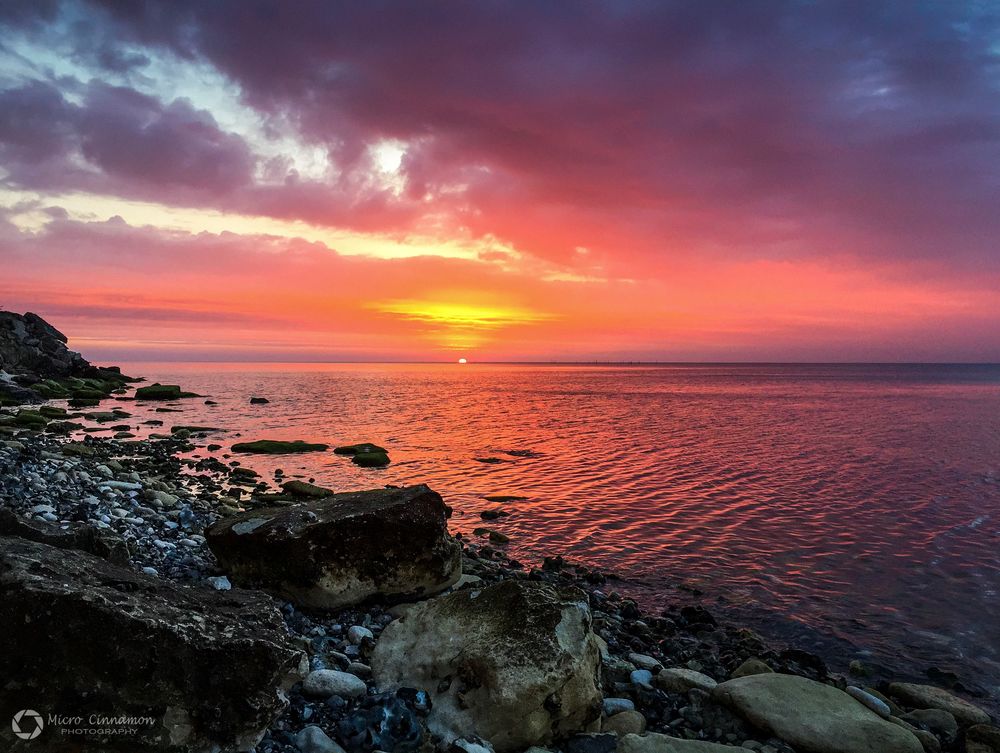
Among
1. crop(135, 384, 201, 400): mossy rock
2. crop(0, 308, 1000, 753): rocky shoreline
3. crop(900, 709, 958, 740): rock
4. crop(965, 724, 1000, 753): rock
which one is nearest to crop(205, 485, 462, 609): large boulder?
crop(0, 308, 1000, 753): rocky shoreline

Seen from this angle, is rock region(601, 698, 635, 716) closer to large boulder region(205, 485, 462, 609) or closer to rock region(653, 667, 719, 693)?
rock region(653, 667, 719, 693)

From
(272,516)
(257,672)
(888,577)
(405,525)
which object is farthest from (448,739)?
(888,577)

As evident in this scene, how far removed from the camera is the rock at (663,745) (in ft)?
18.9

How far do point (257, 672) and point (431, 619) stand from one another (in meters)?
2.56

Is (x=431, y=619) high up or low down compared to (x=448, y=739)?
up

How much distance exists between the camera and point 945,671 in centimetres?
915

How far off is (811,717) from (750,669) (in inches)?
68.0

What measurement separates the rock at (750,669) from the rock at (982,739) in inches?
90.6

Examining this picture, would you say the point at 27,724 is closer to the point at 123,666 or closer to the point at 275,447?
the point at 123,666

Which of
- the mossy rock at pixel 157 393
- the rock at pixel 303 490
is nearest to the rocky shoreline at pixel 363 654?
the rock at pixel 303 490

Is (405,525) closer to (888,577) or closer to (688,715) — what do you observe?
(688,715)

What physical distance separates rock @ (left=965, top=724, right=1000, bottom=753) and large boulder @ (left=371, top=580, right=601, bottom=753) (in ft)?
15.7

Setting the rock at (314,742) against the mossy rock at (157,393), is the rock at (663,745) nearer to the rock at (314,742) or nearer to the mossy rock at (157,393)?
the rock at (314,742)

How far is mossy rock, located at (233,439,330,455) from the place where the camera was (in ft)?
96.6
